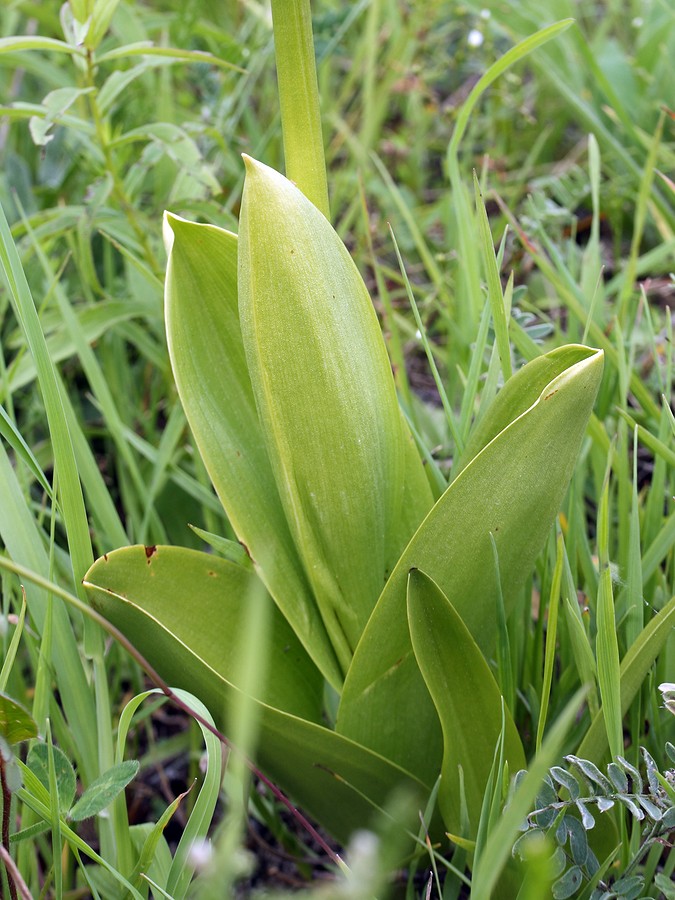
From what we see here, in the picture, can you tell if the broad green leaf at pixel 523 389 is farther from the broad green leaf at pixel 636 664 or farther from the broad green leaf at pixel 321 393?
the broad green leaf at pixel 636 664

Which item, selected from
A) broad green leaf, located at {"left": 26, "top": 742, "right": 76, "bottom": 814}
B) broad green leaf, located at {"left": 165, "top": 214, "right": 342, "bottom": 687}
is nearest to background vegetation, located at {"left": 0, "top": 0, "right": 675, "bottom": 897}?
broad green leaf, located at {"left": 26, "top": 742, "right": 76, "bottom": 814}

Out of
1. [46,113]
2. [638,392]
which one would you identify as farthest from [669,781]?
[46,113]

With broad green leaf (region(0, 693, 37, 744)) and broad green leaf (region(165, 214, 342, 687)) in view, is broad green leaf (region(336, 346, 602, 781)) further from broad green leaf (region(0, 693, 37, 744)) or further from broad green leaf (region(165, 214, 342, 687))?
broad green leaf (region(0, 693, 37, 744))

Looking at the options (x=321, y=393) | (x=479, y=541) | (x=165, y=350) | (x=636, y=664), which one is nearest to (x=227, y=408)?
(x=321, y=393)

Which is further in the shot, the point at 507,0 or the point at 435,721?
the point at 507,0

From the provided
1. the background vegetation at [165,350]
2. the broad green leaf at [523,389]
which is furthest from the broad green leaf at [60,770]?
the broad green leaf at [523,389]

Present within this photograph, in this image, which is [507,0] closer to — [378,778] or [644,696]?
[644,696]

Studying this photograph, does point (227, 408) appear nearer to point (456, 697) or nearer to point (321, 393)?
point (321, 393)
